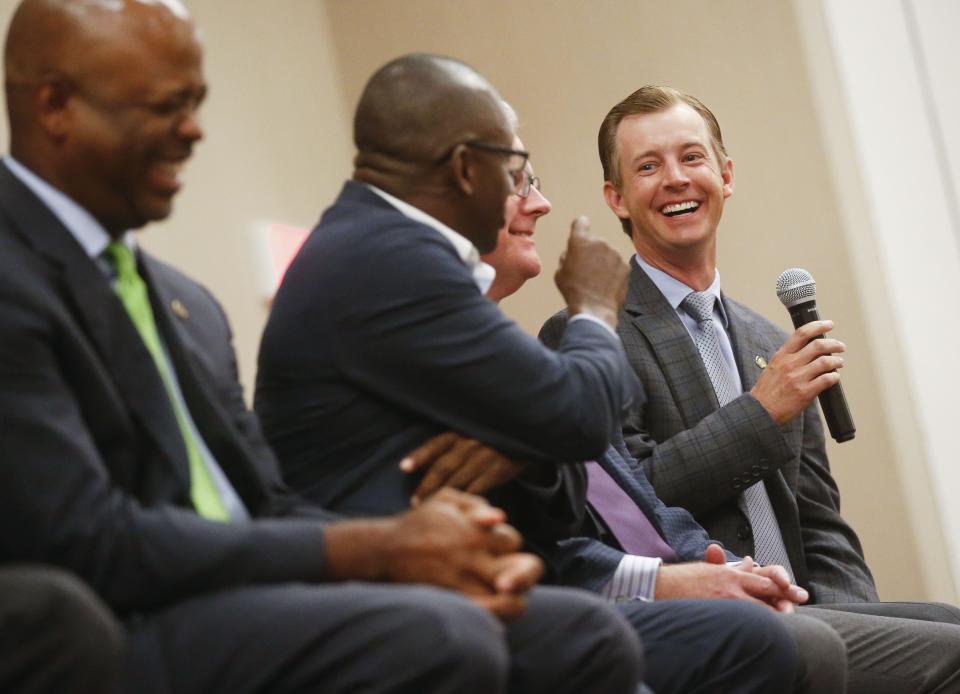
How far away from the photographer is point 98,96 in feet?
5.01

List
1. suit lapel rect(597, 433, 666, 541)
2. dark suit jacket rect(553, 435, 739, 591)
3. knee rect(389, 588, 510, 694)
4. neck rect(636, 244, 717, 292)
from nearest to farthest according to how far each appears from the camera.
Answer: knee rect(389, 588, 510, 694)
dark suit jacket rect(553, 435, 739, 591)
suit lapel rect(597, 433, 666, 541)
neck rect(636, 244, 717, 292)

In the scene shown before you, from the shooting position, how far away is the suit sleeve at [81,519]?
1299mm

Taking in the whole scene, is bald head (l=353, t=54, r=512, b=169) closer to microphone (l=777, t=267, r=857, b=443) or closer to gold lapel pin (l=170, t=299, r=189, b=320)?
gold lapel pin (l=170, t=299, r=189, b=320)

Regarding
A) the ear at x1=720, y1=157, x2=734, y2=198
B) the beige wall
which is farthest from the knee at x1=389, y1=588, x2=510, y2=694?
the beige wall

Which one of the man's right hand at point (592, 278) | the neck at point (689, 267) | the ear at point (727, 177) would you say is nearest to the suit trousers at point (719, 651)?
the man's right hand at point (592, 278)

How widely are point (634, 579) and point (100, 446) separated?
42.9 inches

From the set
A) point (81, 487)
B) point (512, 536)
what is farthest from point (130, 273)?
point (512, 536)

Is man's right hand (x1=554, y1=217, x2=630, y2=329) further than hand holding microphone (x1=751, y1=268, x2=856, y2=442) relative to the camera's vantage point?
No

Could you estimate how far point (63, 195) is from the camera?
154 cm

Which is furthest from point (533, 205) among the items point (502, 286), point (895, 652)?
point (895, 652)

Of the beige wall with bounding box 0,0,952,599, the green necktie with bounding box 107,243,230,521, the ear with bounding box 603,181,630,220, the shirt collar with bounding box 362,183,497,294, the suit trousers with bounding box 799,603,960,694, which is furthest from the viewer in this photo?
the beige wall with bounding box 0,0,952,599

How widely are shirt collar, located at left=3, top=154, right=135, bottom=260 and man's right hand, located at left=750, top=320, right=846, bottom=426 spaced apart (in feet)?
5.15

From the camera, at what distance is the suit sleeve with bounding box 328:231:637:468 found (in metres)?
1.76

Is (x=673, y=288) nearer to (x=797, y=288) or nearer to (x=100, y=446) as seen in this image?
(x=797, y=288)
